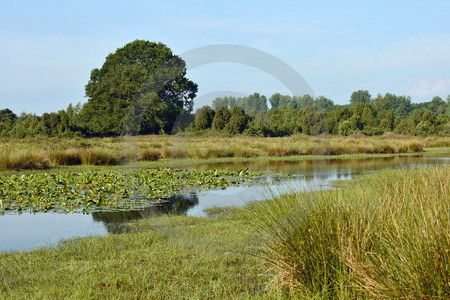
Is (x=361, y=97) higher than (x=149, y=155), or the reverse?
(x=361, y=97)

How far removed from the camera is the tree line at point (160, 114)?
42.8m

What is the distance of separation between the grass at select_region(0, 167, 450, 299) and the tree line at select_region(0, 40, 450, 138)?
33412 mm

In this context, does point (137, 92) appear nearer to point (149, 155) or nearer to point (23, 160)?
point (149, 155)

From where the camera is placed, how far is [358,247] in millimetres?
3906

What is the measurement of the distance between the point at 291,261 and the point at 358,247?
2.35 feet

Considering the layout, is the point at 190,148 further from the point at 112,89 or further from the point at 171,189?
the point at 112,89

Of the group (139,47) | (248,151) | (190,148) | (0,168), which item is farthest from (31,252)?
(139,47)

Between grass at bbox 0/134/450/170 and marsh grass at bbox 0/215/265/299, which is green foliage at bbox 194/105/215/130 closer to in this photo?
grass at bbox 0/134/450/170

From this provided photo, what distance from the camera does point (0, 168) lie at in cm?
1588

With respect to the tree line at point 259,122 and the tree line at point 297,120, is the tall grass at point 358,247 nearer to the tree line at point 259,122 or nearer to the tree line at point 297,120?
the tree line at point 259,122

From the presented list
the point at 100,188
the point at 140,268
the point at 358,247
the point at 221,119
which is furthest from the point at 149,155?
the point at 221,119

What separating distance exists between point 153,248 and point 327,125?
174 ft

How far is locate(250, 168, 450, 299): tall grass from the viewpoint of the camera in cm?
325

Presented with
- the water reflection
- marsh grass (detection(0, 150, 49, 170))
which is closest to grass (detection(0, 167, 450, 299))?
the water reflection
